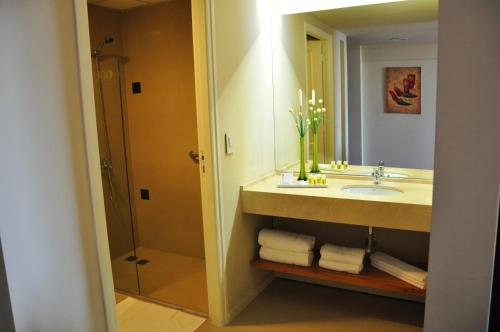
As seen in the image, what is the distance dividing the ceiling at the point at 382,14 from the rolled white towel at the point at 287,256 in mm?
1533

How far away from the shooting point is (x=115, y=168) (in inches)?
136

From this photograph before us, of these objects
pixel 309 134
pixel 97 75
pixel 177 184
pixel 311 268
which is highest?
pixel 97 75

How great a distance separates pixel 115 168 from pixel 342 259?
1.91 m

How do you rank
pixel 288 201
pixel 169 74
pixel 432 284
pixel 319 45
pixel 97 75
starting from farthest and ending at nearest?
pixel 169 74 < pixel 97 75 < pixel 319 45 < pixel 288 201 < pixel 432 284

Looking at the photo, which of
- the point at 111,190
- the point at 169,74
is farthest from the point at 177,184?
the point at 169,74

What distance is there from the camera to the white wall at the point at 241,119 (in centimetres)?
252

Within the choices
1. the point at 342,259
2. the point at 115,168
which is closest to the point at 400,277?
the point at 342,259

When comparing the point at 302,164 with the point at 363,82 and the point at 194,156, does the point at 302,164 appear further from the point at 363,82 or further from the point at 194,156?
the point at 194,156

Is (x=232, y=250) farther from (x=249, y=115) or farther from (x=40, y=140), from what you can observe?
(x=40, y=140)

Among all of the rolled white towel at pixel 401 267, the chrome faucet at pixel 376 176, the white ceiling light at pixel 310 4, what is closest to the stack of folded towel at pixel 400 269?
the rolled white towel at pixel 401 267

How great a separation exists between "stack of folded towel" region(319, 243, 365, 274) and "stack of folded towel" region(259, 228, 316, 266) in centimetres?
10

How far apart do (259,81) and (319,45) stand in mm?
509

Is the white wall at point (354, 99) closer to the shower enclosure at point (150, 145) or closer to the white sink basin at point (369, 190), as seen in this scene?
the white sink basin at point (369, 190)

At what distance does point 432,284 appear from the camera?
160 cm
